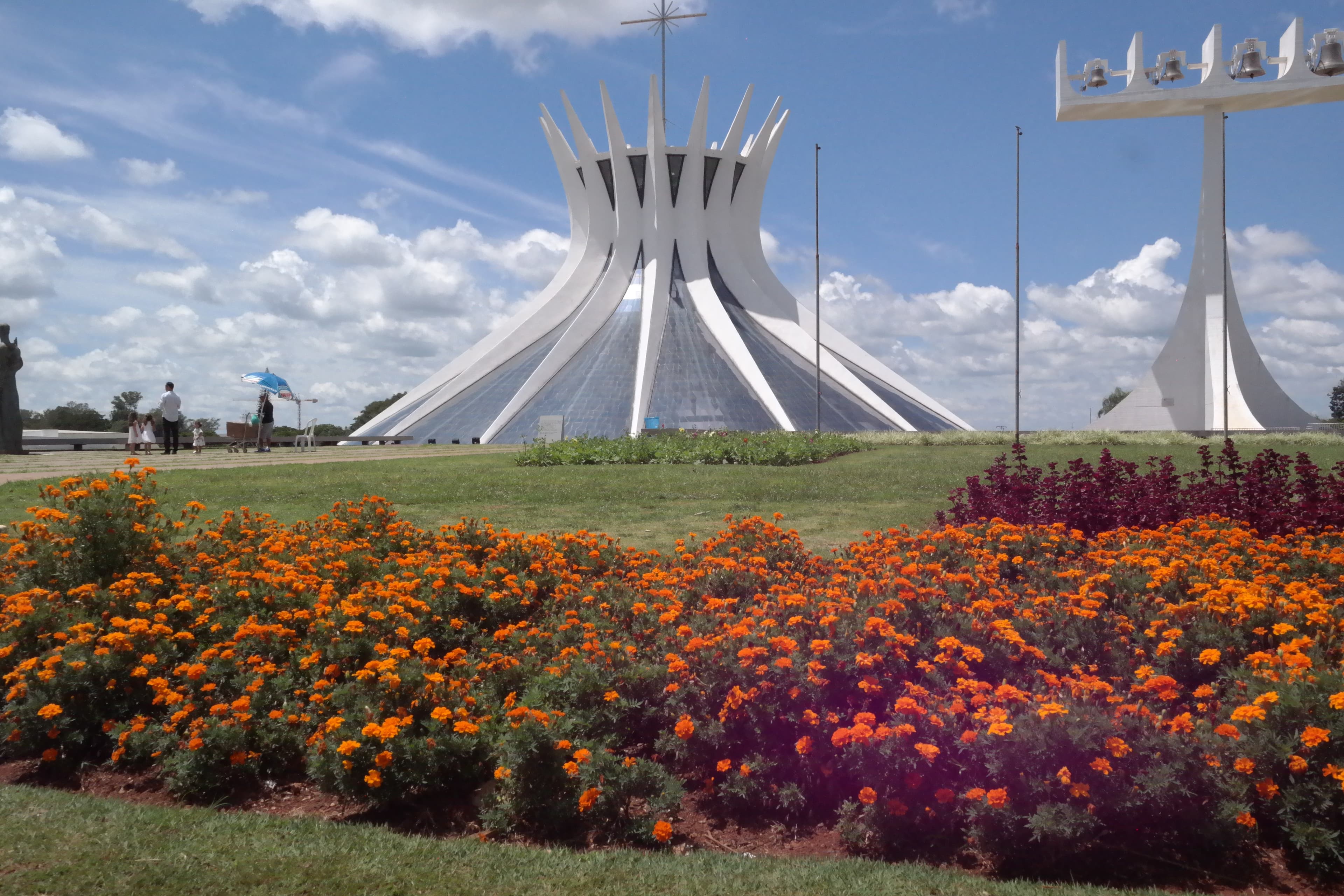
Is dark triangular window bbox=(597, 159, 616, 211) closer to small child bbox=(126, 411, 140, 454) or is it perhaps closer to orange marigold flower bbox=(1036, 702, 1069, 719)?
small child bbox=(126, 411, 140, 454)

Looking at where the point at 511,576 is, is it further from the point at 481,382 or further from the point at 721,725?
the point at 481,382

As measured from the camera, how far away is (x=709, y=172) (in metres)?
36.0

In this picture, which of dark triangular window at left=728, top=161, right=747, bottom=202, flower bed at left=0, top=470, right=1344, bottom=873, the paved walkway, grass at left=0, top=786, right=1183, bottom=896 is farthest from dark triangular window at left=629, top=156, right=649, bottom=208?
grass at left=0, top=786, right=1183, bottom=896

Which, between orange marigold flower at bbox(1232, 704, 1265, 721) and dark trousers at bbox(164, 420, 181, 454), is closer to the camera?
orange marigold flower at bbox(1232, 704, 1265, 721)

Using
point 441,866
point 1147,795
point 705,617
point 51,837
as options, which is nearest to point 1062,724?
point 1147,795

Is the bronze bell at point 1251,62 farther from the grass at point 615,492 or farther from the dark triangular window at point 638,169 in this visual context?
the dark triangular window at point 638,169

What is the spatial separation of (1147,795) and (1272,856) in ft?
1.91

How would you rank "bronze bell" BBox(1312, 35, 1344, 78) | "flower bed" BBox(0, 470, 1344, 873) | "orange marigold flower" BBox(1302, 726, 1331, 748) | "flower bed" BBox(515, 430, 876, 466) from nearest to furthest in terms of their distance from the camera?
"orange marigold flower" BBox(1302, 726, 1331, 748), "flower bed" BBox(0, 470, 1344, 873), "flower bed" BBox(515, 430, 876, 466), "bronze bell" BBox(1312, 35, 1344, 78)

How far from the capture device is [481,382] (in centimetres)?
3338

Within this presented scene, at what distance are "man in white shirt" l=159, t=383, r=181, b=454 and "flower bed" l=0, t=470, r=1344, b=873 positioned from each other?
1478 cm

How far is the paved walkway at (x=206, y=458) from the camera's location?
45.4 ft

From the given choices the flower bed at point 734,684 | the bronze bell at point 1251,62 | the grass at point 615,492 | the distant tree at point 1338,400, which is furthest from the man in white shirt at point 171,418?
the distant tree at point 1338,400

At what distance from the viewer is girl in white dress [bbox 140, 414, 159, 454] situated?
71.9 feet

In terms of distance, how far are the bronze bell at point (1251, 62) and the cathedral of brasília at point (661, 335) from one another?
509 inches
